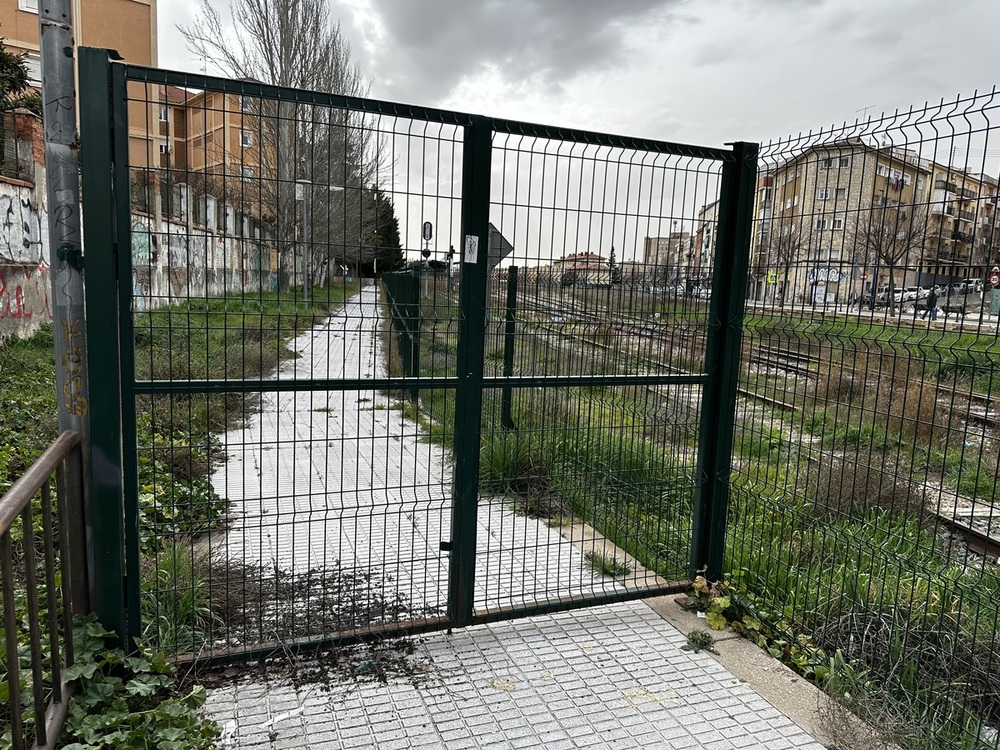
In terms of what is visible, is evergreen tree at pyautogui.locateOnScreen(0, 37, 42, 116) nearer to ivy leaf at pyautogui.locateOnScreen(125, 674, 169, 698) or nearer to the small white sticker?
the small white sticker

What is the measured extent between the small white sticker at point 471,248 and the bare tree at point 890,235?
6.22 feet

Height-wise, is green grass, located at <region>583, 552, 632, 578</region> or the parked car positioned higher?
the parked car

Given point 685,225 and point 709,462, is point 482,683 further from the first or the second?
point 685,225

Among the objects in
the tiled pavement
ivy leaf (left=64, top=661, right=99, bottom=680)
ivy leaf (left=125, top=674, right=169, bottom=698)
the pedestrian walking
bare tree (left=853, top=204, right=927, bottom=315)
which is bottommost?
the tiled pavement

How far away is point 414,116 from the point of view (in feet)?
11.0

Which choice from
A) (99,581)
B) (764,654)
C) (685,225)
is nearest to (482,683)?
(764,654)

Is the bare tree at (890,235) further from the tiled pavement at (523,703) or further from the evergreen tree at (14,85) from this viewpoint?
the evergreen tree at (14,85)

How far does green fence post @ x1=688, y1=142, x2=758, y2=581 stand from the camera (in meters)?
4.06

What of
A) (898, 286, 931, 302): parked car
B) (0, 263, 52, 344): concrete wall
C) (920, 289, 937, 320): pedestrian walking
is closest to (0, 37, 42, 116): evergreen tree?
(0, 263, 52, 344): concrete wall

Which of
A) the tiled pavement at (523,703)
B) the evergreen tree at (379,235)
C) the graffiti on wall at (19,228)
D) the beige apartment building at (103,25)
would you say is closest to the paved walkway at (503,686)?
the tiled pavement at (523,703)

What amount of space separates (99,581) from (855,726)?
3441mm

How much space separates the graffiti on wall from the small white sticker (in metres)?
11.0

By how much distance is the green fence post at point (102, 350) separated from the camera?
2.76m

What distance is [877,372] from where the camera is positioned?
11.9ft
